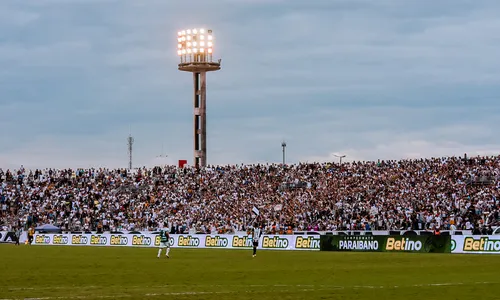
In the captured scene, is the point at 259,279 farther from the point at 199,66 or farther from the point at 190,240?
the point at 199,66

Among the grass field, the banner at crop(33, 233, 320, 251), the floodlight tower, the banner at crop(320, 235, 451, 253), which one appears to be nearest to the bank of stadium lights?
the floodlight tower

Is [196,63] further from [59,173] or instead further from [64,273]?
[64,273]

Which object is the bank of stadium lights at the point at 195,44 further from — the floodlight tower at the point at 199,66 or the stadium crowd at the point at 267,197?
the stadium crowd at the point at 267,197

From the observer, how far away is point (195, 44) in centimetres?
10331

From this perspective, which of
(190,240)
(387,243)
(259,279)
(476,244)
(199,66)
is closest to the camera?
(259,279)

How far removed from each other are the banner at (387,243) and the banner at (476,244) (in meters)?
0.49

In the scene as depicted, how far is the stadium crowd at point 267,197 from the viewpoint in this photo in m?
64.5

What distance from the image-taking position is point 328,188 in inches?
2958

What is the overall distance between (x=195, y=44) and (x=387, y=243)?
55.3m

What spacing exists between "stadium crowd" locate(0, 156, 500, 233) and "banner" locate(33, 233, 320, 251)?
3.54 meters

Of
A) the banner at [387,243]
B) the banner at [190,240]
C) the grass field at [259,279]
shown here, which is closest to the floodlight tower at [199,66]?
the banner at [190,240]

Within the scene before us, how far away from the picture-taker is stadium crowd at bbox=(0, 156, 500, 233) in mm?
64500

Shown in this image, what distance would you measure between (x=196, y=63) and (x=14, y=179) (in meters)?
25.3

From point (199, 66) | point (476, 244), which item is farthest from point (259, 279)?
point (199, 66)
